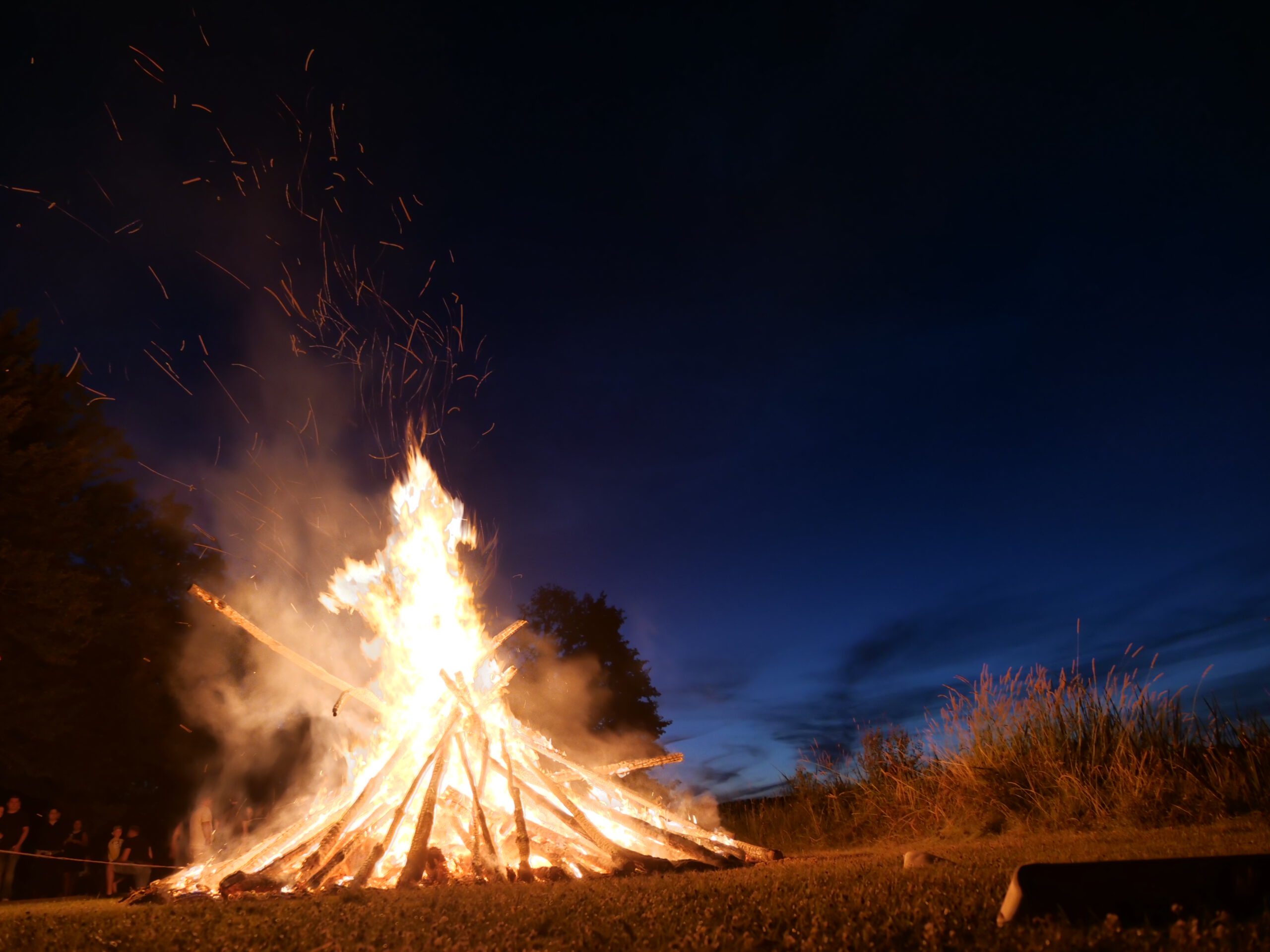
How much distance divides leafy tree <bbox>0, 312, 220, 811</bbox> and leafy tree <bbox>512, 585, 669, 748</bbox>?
11873mm

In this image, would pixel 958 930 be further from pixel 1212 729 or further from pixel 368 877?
pixel 1212 729

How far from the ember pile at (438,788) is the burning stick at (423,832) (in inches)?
0.7

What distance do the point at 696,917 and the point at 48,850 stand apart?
15.1 m

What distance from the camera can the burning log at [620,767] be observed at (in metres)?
10.9

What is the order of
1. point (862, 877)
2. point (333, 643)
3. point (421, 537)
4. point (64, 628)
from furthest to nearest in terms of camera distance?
1. point (333, 643)
2. point (64, 628)
3. point (421, 537)
4. point (862, 877)

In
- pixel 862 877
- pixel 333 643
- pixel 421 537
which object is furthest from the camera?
pixel 333 643

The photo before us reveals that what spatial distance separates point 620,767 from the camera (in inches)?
448

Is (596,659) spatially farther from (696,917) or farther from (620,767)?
(696,917)

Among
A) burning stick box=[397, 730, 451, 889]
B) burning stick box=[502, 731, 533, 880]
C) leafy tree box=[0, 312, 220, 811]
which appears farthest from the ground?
leafy tree box=[0, 312, 220, 811]

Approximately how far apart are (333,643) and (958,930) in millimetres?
14767

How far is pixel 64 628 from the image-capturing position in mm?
13047

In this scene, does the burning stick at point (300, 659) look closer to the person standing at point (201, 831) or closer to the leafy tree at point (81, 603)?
the leafy tree at point (81, 603)

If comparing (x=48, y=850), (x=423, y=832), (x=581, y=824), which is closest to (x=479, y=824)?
(x=423, y=832)

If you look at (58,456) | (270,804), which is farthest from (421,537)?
(270,804)
